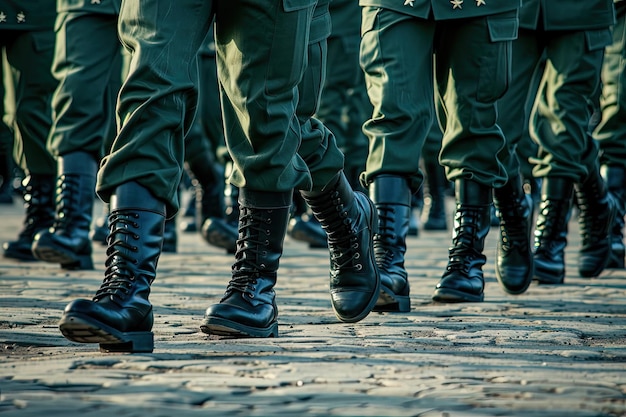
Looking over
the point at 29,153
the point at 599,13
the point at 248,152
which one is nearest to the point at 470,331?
the point at 248,152

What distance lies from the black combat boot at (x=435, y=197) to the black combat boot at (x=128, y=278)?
6.34 m

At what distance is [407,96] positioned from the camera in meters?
4.29

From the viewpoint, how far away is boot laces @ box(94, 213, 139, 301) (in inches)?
117

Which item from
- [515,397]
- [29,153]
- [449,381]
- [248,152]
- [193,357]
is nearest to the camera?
[515,397]

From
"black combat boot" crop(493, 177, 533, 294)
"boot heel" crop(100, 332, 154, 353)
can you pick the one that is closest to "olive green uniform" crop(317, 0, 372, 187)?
"black combat boot" crop(493, 177, 533, 294)

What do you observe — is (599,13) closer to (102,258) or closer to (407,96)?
(407,96)

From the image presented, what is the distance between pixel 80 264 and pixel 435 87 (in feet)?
6.56

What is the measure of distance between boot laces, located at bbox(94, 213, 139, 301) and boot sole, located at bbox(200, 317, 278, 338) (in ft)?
1.09

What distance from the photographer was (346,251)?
377 centimetres

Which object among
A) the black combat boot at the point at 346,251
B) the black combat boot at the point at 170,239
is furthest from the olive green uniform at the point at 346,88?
the black combat boot at the point at 346,251

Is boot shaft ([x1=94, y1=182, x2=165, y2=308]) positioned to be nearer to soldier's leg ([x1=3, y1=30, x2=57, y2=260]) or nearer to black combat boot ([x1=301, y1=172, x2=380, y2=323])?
black combat boot ([x1=301, y1=172, x2=380, y2=323])

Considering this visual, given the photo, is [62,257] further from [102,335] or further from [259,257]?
[102,335]

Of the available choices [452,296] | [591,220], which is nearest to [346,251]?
[452,296]

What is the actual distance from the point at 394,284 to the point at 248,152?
1.05 m
